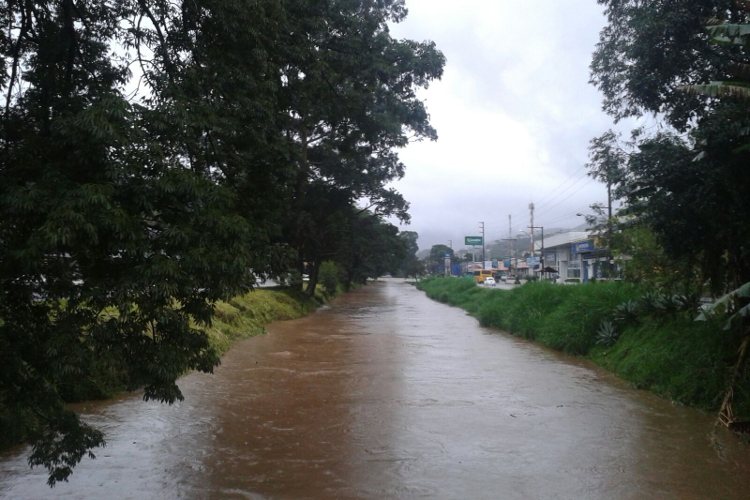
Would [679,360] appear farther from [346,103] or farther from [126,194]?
[126,194]

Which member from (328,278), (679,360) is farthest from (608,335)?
(328,278)

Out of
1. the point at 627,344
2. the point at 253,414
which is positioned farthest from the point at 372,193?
the point at 253,414

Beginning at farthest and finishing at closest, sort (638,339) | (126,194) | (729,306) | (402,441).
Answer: (638,339), (729,306), (402,441), (126,194)

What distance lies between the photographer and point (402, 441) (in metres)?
7.18

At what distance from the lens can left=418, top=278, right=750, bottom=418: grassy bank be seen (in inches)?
347

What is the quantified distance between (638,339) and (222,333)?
9.10 m

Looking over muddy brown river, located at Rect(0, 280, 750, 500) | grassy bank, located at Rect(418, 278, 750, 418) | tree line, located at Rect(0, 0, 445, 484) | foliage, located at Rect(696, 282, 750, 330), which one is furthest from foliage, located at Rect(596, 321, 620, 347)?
tree line, located at Rect(0, 0, 445, 484)

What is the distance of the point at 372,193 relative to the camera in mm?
30750

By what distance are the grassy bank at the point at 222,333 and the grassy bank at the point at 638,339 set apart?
6.42 metres

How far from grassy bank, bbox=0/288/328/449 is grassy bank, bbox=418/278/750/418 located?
253 inches

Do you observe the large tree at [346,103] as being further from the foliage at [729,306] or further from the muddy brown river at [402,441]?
the foliage at [729,306]

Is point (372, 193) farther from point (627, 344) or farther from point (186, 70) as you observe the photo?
Answer: point (186, 70)

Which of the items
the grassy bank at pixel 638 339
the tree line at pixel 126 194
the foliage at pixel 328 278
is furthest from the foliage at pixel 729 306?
the foliage at pixel 328 278

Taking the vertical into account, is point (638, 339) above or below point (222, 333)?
above
